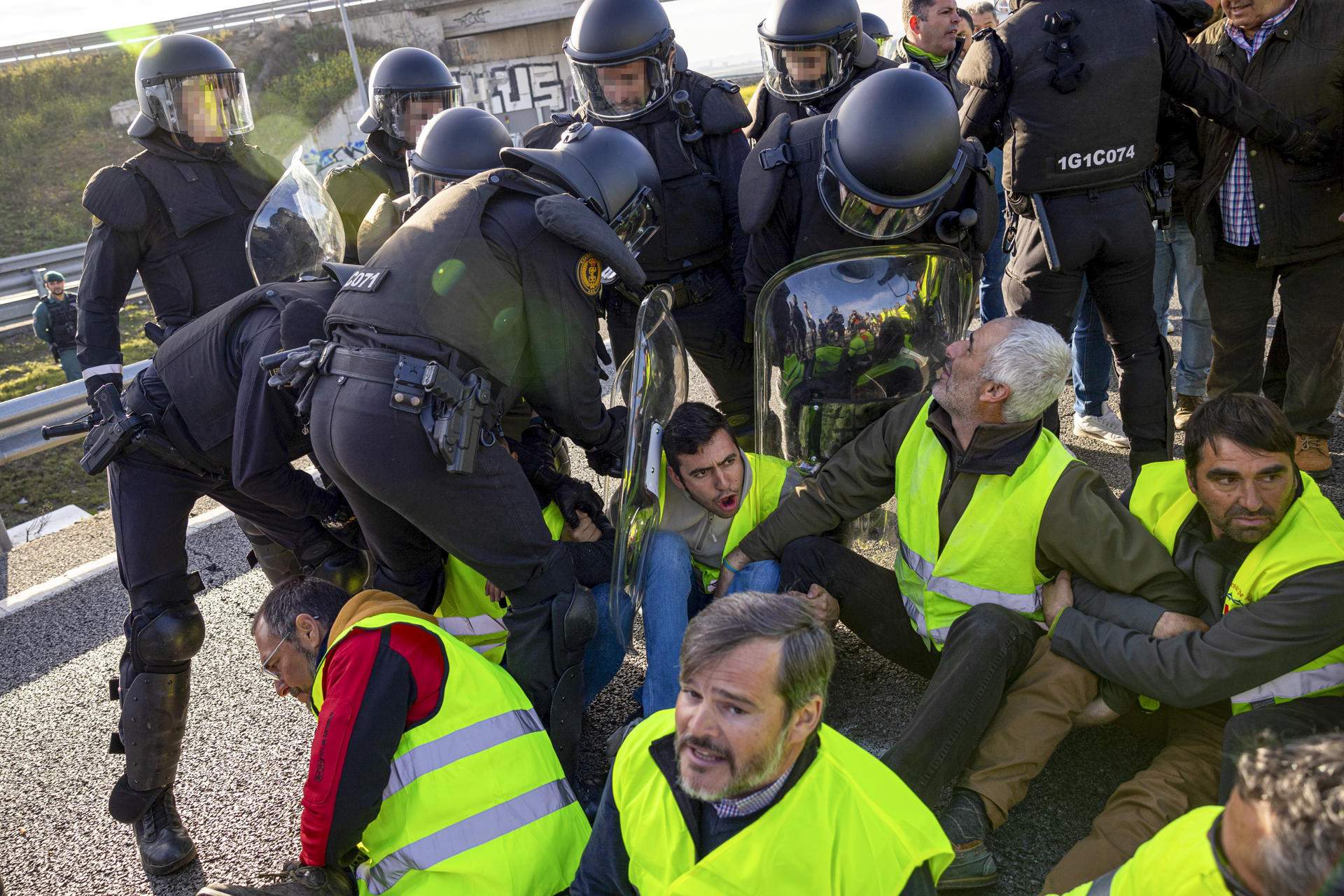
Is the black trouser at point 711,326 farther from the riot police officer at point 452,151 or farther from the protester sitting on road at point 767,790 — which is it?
the protester sitting on road at point 767,790

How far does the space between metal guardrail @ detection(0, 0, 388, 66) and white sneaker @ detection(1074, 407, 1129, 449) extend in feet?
81.2

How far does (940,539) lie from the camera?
2.59 meters

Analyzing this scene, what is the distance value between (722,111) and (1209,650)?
2.56 m

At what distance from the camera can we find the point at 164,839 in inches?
109

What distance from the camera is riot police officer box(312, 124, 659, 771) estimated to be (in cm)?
246

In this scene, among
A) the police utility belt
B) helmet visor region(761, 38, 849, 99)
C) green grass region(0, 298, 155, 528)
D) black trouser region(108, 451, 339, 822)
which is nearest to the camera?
the police utility belt

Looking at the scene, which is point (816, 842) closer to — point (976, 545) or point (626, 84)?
point (976, 545)

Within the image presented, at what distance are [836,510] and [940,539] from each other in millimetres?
378

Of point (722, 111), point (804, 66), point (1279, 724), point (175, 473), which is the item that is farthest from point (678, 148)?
point (1279, 724)

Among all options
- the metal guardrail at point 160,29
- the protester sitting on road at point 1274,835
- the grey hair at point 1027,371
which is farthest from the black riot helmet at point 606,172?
the metal guardrail at point 160,29

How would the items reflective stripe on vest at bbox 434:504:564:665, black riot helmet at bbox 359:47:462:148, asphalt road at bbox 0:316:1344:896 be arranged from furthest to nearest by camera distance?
black riot helmet at bbox 359:47:462:148 < reflective stripe on vest at bbox 434:504:564:665 < asphalt road at bbox 0:316:1344:896

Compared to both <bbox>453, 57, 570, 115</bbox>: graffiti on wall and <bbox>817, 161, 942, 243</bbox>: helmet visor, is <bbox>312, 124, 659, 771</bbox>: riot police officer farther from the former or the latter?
<bbox>453, 57, 570, 115</bbox>: graffiti on wall

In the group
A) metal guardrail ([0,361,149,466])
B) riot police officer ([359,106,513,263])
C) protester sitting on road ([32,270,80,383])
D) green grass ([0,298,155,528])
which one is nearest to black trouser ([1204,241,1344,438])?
riot police officer ([359,106,513,263])

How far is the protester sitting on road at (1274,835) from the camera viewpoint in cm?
111
